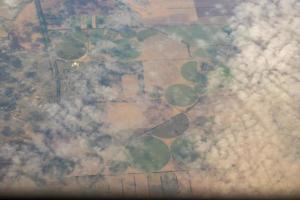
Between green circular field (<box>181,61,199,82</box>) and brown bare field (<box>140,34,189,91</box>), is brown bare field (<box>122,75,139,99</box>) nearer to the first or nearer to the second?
brown bare field (<box>140,34,189,91</box>)

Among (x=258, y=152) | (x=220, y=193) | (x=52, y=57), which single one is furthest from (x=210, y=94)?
(x=52, y=57)

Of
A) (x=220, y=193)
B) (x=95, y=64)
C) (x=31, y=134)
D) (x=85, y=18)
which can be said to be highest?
(x=85, y=18)

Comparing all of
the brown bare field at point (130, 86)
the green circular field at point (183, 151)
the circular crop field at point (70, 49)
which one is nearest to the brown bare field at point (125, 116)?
the brown bare field at point (130, 86)

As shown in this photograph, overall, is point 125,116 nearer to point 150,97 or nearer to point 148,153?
point 150,97

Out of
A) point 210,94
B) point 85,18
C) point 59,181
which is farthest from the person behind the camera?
point 85,18

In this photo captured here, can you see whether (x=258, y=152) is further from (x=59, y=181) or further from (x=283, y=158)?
(x=59, y=181)

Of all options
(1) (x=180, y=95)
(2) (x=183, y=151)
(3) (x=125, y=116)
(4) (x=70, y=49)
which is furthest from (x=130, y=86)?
(2) (x=183, y=151)

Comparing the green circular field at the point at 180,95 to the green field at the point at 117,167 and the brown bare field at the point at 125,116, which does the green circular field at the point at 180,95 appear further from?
the green field at the point at 117,167
